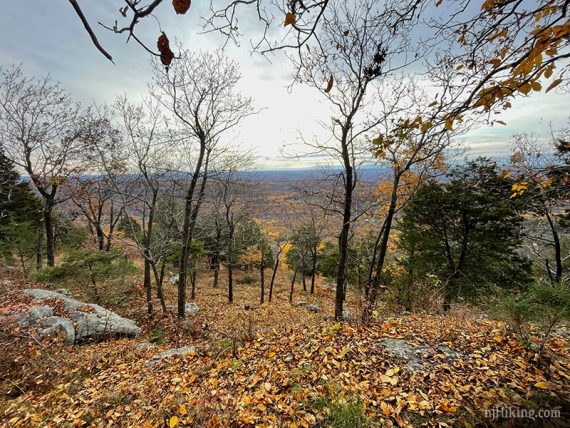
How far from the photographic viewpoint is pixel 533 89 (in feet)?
4.99

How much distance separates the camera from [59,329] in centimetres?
A: 616

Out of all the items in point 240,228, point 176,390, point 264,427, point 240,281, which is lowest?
point 240,281

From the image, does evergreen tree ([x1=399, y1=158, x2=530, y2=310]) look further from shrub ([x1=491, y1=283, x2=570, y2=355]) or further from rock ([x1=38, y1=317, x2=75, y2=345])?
rock ([x1=38, y1=317, x2=75, y2=345])

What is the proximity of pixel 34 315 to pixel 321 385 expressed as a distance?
7434mm

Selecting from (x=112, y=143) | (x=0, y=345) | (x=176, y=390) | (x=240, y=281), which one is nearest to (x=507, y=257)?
(x=176, y=390)

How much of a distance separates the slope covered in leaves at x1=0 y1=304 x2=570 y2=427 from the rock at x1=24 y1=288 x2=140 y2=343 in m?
2.33

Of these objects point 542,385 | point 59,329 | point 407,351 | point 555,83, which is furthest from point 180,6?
point 59,329

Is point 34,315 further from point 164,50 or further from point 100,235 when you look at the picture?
point 100,235

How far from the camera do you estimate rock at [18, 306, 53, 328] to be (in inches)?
240

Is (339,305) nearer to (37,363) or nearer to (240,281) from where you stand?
(37,363)

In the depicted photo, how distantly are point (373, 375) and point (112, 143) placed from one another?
1358 centimetres

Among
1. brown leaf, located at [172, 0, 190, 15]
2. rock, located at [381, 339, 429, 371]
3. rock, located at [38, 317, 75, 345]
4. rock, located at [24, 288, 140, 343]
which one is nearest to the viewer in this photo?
brown leaf, located at [172, 0, 190, 15]

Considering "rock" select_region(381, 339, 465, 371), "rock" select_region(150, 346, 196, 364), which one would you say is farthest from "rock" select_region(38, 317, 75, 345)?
"rock" select_region(381, 339, 465, 371)

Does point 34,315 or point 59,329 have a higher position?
point 34,315
